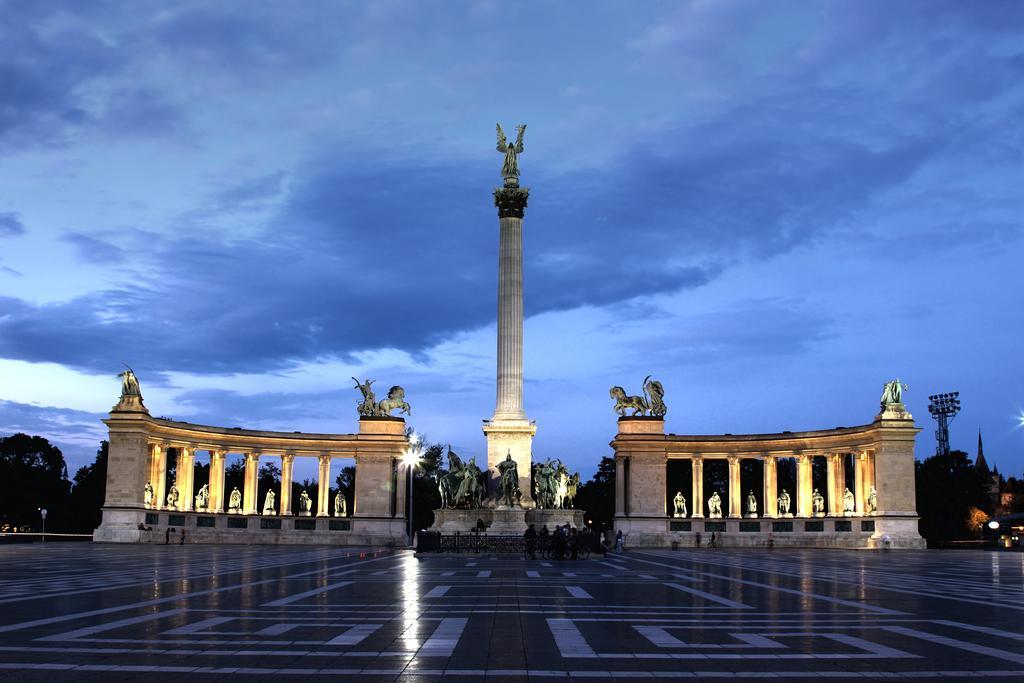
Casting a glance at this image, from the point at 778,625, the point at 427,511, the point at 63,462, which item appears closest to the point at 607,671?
the point at 778,625

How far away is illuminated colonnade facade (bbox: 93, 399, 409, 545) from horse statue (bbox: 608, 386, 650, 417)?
2015cm

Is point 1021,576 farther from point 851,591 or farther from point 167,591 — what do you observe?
point 167,591

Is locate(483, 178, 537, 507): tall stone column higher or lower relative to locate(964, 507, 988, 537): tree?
higher

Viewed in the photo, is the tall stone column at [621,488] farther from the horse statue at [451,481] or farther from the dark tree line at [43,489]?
the dark tree line at [43,489]

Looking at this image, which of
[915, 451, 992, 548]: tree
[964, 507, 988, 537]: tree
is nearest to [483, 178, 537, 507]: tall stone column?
[915, 451, 992, 548]: tree

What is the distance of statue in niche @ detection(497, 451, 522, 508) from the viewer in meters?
77.8

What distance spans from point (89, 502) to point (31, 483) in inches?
265

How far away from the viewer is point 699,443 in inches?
3829

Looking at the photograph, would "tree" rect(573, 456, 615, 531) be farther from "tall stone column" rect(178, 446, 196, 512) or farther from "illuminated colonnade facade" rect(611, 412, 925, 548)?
"tall stone column" rect(178, 446, 196, 512)

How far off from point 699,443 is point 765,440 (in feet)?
20.1

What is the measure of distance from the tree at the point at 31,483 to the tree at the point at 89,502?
1995 mm

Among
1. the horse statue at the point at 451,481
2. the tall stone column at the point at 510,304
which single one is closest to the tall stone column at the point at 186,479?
the horse statue at the point at 451,481

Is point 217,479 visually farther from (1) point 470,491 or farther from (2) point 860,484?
(2) point 860,484

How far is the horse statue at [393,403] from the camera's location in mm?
97438
